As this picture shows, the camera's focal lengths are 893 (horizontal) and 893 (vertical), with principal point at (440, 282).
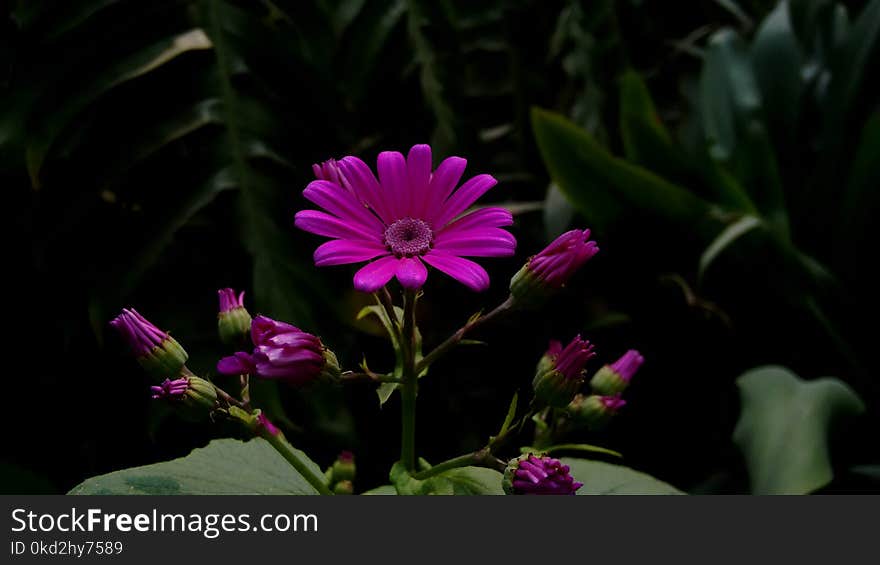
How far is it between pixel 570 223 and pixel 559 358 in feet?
2.81

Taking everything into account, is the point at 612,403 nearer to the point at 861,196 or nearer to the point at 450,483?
the point at 450,483

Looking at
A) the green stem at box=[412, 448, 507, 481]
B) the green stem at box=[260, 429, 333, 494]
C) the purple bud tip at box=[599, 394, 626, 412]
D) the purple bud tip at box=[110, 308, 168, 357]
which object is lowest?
the green stem at box=[412, 448, 507, 481]

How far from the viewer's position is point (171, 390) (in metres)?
0.39

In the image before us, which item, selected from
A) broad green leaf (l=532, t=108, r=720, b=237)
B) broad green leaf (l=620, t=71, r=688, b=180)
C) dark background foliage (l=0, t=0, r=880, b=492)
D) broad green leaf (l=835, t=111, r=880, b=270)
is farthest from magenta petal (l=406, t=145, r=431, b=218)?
broad green leaf (l=835, t=111, r=880, b=270)

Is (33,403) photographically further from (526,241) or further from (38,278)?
(526,241)

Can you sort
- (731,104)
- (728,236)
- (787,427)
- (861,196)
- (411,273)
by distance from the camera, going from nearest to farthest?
1. (411,273)
2. (787,427)
3. (728,236)
4. (861,196)
5. (731,104)

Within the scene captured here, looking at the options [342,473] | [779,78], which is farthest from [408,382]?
[779,78]

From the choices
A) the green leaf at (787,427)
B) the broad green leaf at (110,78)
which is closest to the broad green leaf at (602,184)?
the green leaf at (787,427)

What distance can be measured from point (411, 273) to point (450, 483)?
112mm

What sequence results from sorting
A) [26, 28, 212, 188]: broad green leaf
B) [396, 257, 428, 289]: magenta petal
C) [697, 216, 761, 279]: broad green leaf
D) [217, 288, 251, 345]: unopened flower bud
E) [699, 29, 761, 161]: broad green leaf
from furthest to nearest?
[699, 29, 761, 161]: broad green leaf < [697, 216, 761, 279]: broad green leaf < [26, 28, 212, 188]: broad green leaf < [217, 288, 251, 345]: unopened flower bud < [396, 257, 428, 289]: magenta petal

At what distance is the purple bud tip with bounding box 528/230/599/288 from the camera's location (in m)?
0.38

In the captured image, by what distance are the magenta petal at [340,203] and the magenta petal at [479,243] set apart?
31mm

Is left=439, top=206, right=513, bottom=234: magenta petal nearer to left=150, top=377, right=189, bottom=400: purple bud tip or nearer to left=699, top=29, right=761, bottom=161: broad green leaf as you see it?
left=150, top=377, right=189, bottom=400: purple bud tip

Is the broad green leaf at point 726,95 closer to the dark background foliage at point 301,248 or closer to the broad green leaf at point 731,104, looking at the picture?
the broad green leaf at point 731,104
